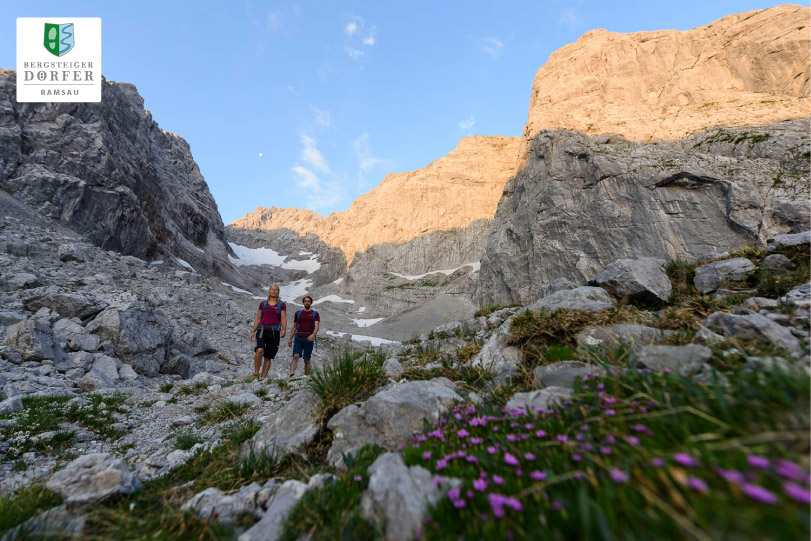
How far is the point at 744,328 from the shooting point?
2912mm

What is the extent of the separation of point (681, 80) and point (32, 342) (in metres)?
67.5

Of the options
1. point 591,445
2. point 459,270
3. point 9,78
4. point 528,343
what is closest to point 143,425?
point 528,343

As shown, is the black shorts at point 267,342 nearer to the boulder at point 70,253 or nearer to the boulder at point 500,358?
the boulder at point 500,358

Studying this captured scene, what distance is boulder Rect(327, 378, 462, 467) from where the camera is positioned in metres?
2.82

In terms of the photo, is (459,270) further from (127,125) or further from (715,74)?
(127,125)

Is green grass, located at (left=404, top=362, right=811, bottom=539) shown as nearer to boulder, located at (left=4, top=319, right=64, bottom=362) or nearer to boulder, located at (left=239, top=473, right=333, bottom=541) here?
boulder, located at (left=239, top=473, right=333, bottom=541)

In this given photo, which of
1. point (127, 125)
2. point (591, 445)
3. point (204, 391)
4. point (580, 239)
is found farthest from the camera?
point (127, 125)

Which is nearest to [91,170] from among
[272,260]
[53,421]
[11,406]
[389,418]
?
[11,406]

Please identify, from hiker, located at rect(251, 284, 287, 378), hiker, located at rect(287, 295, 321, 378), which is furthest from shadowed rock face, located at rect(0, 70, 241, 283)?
hiker, located at rect(287, 295, 321, 378)

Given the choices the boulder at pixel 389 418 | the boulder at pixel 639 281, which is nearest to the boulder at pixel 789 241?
the boulder at pixel 639 281

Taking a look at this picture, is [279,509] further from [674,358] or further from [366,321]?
[366,321]

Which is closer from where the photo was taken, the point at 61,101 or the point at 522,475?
the point at 522,475

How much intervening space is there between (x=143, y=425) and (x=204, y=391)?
262cm

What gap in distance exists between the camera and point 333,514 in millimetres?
1850
